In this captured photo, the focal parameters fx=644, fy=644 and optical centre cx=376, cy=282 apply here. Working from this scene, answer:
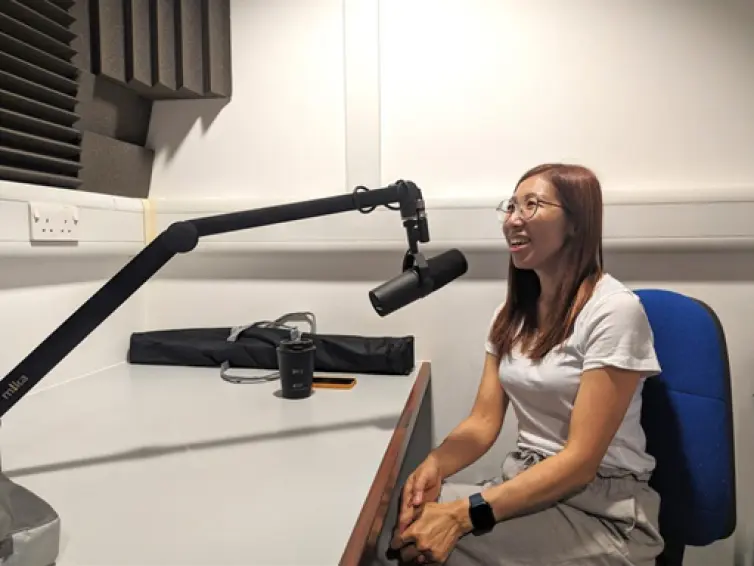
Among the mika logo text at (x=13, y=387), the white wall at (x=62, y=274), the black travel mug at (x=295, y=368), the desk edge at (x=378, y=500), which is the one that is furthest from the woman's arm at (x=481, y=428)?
the white wall at (x=62, y=274)

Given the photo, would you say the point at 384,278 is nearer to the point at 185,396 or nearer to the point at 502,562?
the point at 185,396

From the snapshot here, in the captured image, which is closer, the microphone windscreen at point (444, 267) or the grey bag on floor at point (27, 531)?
the grey bag on floor at point (27, 531)

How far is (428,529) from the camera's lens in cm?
111

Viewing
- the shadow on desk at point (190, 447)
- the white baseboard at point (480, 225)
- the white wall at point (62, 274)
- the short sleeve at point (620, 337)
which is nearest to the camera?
the shadow on desk at point (190, 447)

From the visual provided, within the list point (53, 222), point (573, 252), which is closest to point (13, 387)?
point (53, 222)

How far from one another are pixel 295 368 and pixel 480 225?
676mm

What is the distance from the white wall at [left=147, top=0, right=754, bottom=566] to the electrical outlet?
0.40m

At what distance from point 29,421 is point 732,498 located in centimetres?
137

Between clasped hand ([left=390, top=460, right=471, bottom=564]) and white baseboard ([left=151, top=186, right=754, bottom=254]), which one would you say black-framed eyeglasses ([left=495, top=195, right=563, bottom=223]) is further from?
clasped hand ([left=390, top=460, right=471, bottom=564])

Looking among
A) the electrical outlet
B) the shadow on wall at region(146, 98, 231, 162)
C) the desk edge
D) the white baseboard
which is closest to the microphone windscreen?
the desk edge

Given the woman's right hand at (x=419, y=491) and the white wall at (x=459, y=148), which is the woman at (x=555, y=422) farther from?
the white wall at (x=459, y=148)

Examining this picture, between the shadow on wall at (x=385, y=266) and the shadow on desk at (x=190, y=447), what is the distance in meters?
0.66

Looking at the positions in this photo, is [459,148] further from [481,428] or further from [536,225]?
[481,428]

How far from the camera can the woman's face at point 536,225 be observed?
128 cm
